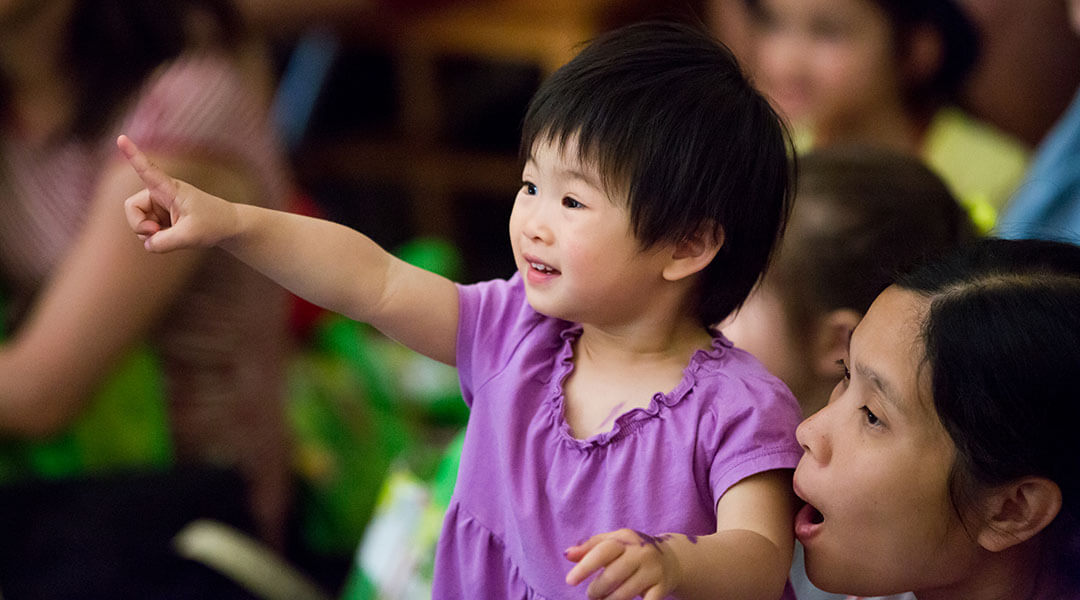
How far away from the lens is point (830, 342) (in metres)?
0.98

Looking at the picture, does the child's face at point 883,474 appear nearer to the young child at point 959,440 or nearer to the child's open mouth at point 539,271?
the young child at point 959,440

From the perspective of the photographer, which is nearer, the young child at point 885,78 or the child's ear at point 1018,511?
the child's ear at point 1018,511

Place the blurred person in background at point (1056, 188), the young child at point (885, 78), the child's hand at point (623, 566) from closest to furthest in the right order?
the child's hand at point (623, 566)
the blurred person in background at point (1056, 188)
the young child at point (885, 78)

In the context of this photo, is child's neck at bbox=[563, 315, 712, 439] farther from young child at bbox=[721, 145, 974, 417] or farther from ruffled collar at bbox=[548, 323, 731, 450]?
young child at bbox=[721, 145, 974, 417]

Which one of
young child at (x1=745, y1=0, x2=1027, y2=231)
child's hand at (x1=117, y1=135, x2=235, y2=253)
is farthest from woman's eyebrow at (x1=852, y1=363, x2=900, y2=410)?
young child at (x1=745, y1=0, x2=1027, y2=231)

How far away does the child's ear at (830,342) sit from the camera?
94cm

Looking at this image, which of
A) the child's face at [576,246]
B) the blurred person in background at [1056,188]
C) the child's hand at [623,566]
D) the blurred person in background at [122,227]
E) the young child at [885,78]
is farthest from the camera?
the young child at [885,78]

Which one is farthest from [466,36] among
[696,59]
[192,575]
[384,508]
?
[696,59]

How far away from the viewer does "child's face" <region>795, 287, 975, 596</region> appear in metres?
0.63

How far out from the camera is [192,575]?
3.68ft

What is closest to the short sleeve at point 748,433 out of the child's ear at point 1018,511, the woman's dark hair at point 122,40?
the child's ear at point 1018,511

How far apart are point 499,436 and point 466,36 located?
2.02 meters

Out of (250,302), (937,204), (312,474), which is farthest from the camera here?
(312,474)

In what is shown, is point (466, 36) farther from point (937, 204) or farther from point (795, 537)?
point (795, 537)
